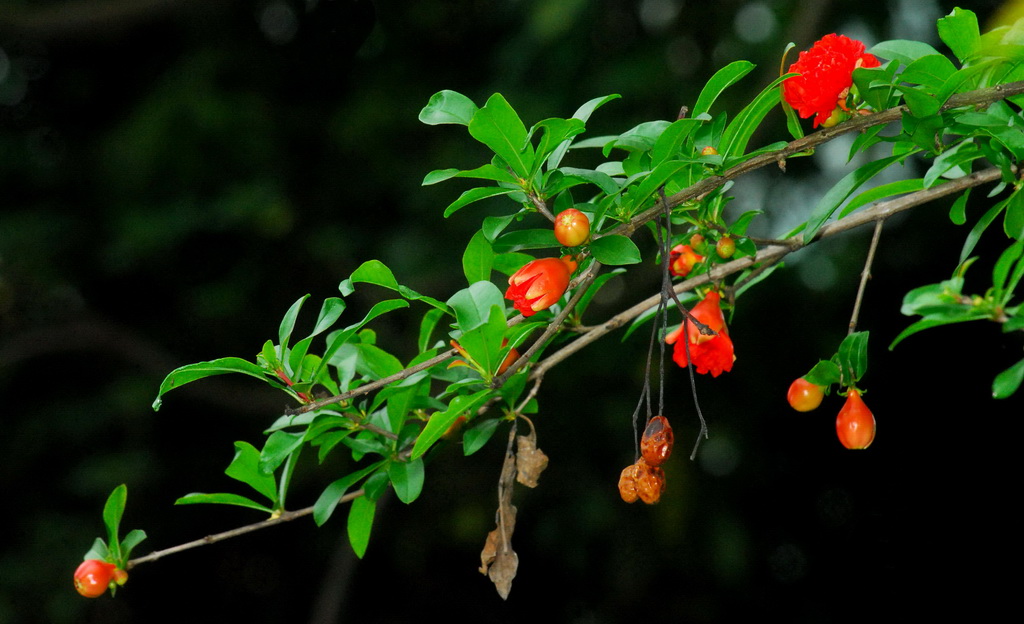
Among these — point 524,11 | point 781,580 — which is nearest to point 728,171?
point 524,11

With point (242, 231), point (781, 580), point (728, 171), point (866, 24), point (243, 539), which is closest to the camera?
point (728, 171)

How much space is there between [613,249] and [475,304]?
115mm

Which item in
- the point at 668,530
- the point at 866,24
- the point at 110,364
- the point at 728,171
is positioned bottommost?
the point at 668,530

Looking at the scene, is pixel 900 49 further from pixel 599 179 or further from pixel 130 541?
pixel 130 541

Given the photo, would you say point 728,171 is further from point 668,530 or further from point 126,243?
point 126,243

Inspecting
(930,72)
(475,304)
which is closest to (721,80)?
(930,72)

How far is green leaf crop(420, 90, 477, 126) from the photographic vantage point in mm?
696

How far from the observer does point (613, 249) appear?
0.71 metres

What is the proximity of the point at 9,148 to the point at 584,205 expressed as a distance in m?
2.33

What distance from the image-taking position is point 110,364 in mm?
2674

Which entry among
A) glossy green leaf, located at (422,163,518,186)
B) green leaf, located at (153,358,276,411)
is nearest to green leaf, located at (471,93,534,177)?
glossy green leaf, located at (422,163,518,186)

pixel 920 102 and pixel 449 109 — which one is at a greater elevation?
pixel 449 109

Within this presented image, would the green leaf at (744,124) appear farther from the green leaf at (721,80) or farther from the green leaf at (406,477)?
the green leaf at (406,477)

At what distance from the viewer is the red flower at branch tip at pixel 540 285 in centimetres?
70
